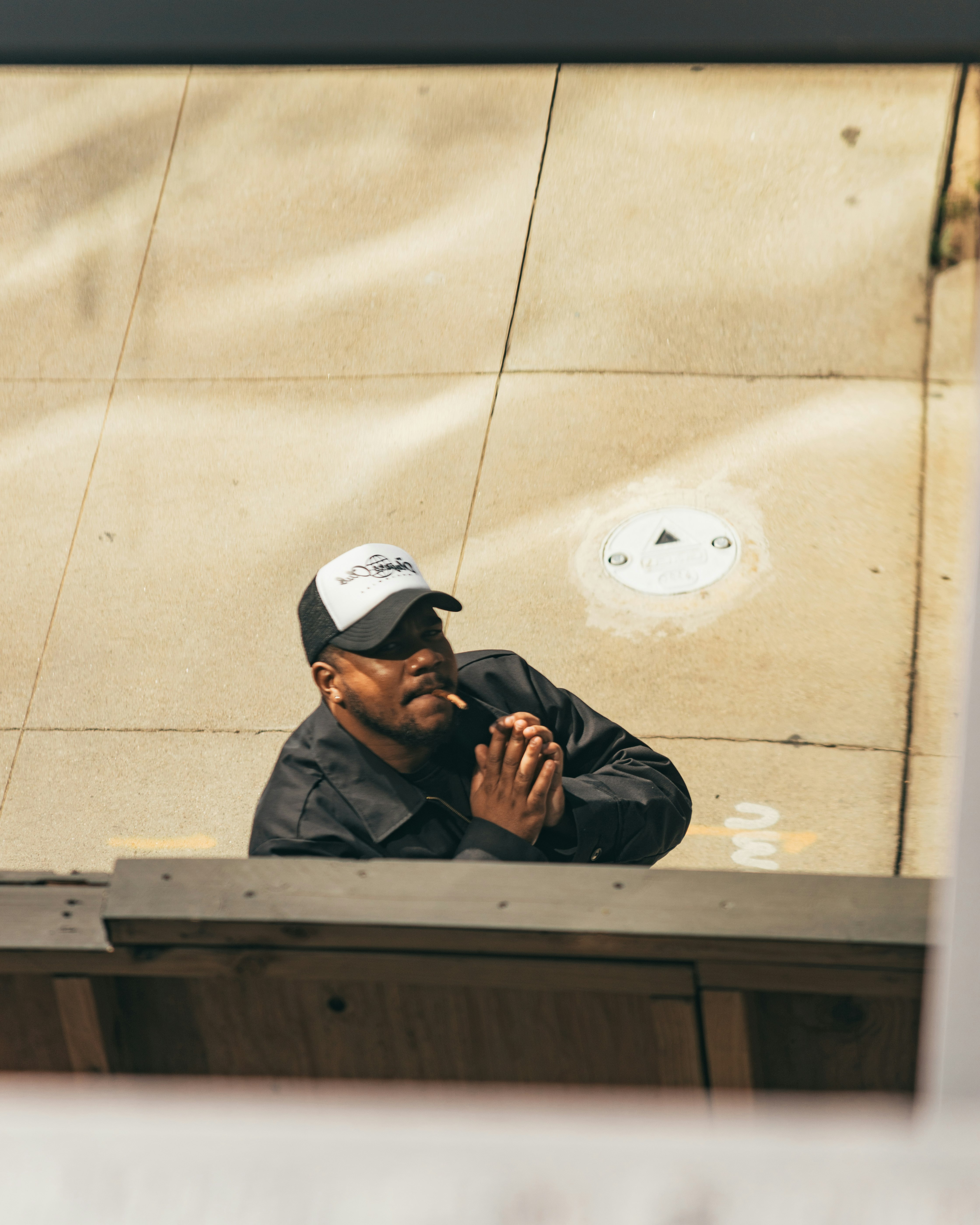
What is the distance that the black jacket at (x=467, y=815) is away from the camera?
2.85m

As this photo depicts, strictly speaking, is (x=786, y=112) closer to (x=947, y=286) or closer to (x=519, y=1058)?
(x=947, y=286)

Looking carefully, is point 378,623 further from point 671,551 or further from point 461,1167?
point 671,551

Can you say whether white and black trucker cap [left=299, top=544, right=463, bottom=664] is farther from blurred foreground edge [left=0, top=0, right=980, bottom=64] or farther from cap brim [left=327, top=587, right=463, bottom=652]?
blurred foreground edge [left=0, top=0, right=980, bottom=64]

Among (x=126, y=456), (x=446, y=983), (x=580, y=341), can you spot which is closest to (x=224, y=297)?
(x=126, y=456)

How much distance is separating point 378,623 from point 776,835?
6.60 feet

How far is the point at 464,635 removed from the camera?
517cm

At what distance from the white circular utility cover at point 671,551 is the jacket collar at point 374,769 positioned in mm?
2292

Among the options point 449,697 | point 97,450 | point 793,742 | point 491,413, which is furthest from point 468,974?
point 97,450

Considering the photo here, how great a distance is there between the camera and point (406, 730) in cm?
299

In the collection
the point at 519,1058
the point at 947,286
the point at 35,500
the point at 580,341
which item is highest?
the point at 947,286

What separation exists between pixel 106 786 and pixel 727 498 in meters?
2.92

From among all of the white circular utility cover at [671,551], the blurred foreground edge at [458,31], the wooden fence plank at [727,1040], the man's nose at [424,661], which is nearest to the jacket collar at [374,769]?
the man's nose at [424,661]

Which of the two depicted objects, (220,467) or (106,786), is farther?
(220,467)

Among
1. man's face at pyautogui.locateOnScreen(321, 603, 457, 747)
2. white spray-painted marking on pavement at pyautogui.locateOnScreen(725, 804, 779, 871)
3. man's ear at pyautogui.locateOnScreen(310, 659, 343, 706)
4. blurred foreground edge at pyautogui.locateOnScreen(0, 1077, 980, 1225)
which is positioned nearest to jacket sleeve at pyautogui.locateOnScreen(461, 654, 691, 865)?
man's face at pyautogui.locateOnScreen(321, 603, 457, 747)
